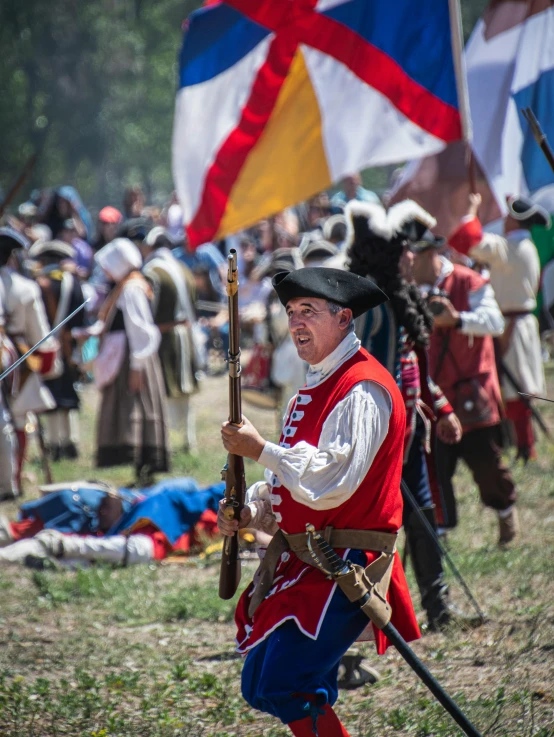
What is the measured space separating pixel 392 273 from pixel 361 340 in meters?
0.34

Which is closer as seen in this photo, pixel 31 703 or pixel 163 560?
pixel 31 703

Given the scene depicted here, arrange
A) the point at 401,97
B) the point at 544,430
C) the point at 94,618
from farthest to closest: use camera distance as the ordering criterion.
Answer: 1. the point at 544,430
2. the point at 401,97
3. the point at 94,618

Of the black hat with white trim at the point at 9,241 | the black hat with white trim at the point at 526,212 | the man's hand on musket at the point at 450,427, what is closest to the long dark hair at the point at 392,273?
the man's hand on musket at the point at 450,427

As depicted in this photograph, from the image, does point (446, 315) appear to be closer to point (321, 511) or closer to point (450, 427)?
point (450, 427)

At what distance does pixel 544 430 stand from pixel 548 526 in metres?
2.21

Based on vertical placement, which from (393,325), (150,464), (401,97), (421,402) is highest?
(401,97)

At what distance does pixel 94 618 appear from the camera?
5875 millimetres

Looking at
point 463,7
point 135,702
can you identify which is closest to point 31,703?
point 135,702

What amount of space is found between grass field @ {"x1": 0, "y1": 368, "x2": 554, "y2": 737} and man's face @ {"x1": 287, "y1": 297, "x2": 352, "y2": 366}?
5.22 feet

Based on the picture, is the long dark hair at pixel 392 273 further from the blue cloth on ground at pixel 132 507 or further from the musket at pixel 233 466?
the blue cloth on ground at pixel 132 507

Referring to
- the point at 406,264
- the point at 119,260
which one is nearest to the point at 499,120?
the point at 119,260

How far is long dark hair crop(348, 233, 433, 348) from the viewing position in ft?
16.1

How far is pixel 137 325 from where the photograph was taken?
8836mm

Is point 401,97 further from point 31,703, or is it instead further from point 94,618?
point 31,703
